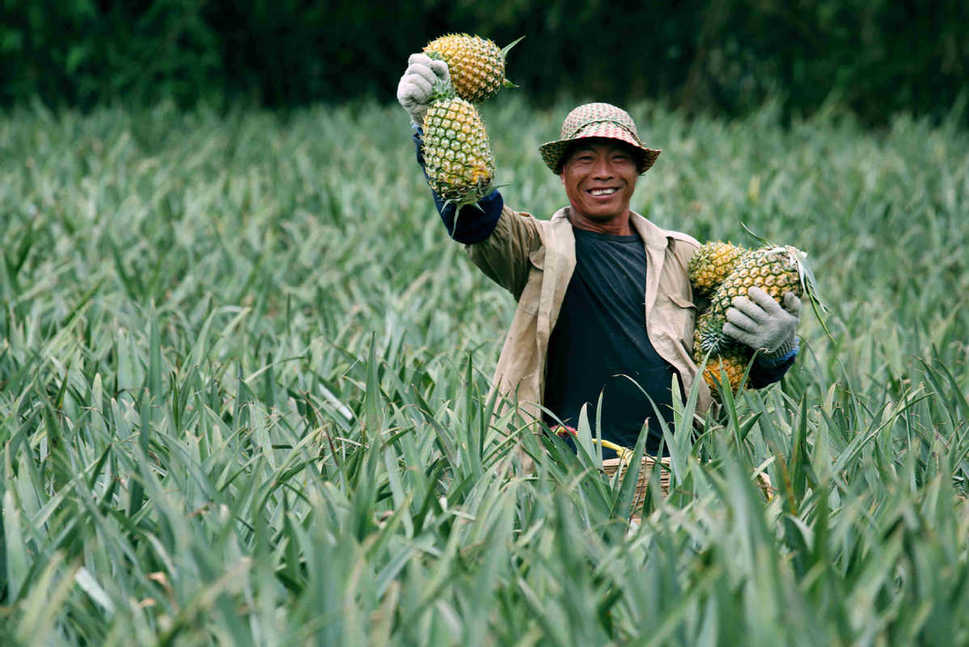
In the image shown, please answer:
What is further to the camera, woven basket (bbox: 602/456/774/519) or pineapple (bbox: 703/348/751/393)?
pineapple (bbox: 703/348/751/393)

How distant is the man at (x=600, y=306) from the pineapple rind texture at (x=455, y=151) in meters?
0.17

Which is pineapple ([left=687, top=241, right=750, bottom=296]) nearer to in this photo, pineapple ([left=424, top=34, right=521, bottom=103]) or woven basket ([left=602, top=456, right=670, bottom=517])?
woven basket ([left=602, top=456, right=670, bottom=517])

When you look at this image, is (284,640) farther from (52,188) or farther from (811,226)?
(52,188)

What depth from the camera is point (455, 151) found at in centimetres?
230

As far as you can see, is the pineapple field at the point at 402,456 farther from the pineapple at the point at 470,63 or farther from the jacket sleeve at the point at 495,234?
the pineapple at the point at 470,63

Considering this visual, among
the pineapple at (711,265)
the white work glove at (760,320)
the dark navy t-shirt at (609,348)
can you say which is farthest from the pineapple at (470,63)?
the white work glove at (760,320)

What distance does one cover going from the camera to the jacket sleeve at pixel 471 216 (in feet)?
7.86

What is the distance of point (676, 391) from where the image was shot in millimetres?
2434

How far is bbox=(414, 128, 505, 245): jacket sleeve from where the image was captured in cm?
240

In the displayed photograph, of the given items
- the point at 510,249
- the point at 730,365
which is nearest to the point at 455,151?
the point at 510,249

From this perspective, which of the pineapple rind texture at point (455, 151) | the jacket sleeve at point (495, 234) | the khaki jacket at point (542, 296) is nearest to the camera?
the pineapple rind texture at point (455, 151)

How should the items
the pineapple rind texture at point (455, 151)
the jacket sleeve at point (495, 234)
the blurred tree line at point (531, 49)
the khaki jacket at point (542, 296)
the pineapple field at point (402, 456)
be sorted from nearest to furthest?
the pineapple field at point (402, 456) → the pineapple rind texture at point (455, 151) → the jacket sleeve at point (495, 234) → the khaki jacket at point (542, 296) → the blurred tree line at point (531, 49)

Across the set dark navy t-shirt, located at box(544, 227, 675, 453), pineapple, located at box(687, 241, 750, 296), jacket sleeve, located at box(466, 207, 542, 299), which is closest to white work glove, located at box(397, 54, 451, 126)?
jacket sleeve, located at box(466, 207, 542, 299)

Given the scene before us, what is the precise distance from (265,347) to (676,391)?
1.73m
